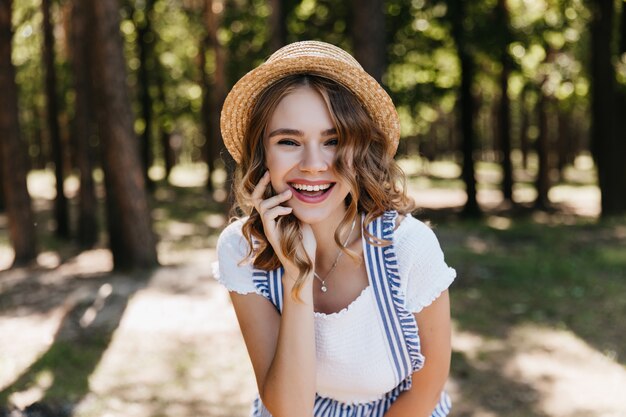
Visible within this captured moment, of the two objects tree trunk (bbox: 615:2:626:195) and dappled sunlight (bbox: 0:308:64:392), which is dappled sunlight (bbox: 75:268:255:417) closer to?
dappled sunlight (bbox: 0:308:64:392)

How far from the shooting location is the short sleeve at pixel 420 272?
228cm

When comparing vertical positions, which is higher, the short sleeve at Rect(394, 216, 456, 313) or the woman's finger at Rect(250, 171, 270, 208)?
the woman's finger at Rect(250, 171, 270, 208)

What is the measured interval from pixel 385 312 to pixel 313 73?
0.88 metres

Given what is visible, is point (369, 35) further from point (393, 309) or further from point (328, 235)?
point (393, 309)

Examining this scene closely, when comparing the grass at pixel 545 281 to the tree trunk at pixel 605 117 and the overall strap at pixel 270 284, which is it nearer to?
the tree trunk at pixel 605 117

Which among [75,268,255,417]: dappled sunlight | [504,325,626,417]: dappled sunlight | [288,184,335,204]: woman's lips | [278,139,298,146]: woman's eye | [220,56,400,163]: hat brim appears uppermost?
[220,56,400,163]: hat brim

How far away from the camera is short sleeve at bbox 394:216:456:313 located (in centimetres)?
228

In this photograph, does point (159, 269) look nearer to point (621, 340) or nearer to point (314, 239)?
point (621, 340)

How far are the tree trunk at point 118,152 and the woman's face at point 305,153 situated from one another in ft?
29.1

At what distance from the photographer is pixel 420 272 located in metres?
2.29

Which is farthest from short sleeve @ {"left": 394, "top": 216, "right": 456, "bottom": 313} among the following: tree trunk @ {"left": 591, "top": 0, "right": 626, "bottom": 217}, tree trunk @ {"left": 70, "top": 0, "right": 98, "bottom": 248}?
tree trunk @ {"left": 591, "top": 0, "right": 626, "bottom": 217}

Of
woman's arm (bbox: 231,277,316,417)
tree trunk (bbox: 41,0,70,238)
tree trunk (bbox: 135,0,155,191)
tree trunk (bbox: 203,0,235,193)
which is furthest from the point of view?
tree trunk (bbox: 135,0,155,191)

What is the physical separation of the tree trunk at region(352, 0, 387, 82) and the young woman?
7336 millimetres

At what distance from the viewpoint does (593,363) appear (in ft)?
22.2
